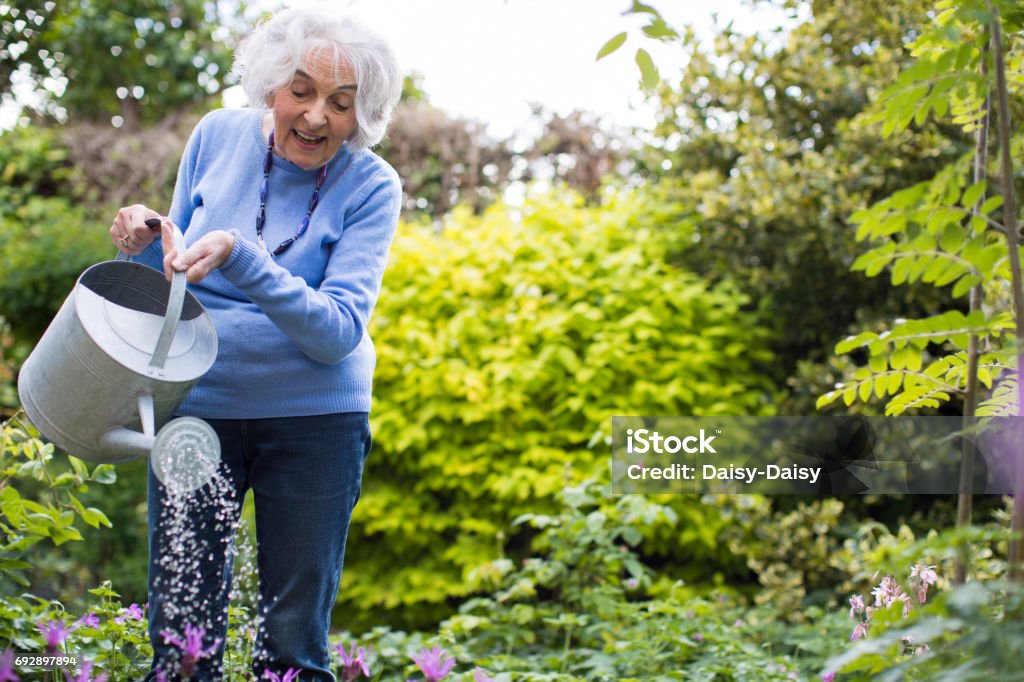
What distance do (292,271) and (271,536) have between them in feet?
1.65

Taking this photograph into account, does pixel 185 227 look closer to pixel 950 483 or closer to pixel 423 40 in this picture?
pixel 950 483

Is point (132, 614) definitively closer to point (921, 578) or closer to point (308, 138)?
point (308, 138)

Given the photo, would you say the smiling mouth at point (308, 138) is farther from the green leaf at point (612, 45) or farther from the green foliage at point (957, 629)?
the green foliage at point (957, 629)

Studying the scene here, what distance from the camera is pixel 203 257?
150cm

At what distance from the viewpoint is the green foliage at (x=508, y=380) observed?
3.86 m

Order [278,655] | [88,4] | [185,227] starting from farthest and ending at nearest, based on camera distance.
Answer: [88,4], [185,227], [278,655]

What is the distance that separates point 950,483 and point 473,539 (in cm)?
202

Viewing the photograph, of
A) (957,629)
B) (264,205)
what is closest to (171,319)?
(264,205)

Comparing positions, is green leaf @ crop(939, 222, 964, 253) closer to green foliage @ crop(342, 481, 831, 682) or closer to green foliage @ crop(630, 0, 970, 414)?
green foliage @ crop(342, 481, 831, 682)

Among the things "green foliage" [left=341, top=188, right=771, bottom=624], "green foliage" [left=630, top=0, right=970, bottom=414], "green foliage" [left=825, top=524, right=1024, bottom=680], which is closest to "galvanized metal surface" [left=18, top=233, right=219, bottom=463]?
"green foliage" [left=825, top=524, right=1024, bottom=680]

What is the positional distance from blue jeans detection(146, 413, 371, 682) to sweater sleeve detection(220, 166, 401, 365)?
0.64ft

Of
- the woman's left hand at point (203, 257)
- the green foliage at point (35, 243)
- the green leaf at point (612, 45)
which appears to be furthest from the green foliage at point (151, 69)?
the green leaf at point (612, 45)

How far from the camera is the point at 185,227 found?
1.92m

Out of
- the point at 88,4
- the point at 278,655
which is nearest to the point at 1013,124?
the point at 278,655
